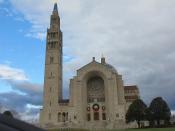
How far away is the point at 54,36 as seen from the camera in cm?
7588

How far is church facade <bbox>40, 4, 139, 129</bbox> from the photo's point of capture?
65.8 m

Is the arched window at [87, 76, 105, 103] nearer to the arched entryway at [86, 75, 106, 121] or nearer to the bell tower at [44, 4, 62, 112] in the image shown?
the arched entryway at [86, 75, 106, 121]

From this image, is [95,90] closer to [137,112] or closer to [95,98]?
[95,98]

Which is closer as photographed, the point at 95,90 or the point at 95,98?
the point at 95,98

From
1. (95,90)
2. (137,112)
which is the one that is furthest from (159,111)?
(95,90)

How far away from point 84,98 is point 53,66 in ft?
35.2

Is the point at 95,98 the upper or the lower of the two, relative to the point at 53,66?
lower

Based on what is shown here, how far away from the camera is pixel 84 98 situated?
69062 mm

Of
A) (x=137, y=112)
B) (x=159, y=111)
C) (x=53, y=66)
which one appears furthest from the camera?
(x=53, y=66)

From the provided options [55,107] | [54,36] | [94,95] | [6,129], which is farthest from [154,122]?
[6,129]

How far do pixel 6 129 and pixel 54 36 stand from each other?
7546 centimetres

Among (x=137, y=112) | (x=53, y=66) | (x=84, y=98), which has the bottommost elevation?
(x=137, y=112)

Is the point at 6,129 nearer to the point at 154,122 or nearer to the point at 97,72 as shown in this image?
the point at 154,122

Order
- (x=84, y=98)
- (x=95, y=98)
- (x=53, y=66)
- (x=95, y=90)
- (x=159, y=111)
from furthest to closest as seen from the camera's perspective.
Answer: (x=53, y=66) < (x=95, y=90) < (x=95, y=98) < (x=84, y=98) < (x=159, y=111)
